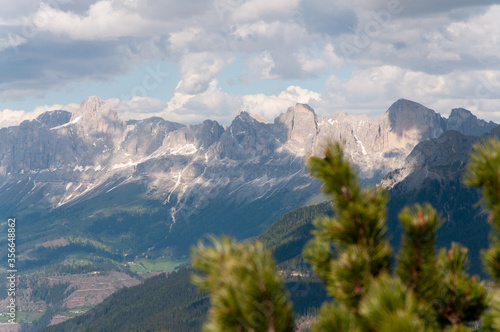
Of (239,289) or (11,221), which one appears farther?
(11,221)

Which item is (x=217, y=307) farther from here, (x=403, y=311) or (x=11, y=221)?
(x=11, y=221)

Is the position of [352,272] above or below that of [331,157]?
below

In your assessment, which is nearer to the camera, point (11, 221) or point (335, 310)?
point (335, 310)

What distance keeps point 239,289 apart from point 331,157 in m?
3.82

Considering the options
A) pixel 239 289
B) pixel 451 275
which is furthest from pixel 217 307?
pixel 451 275

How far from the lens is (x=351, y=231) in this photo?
39.2ft

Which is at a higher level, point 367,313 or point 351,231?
point 351,231

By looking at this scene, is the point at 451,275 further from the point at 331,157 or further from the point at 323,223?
the point at 331,157

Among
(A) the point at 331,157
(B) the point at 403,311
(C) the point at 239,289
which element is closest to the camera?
(B) the point at 403,311

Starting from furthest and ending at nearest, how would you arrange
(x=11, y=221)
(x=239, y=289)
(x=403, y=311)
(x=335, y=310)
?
(x=11, y=221)
(x=335, y=310)
(x=239, y=289)
(x=403, y=311)

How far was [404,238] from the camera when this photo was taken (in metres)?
12.3

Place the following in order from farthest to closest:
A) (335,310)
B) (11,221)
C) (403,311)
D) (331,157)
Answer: (11,221) → (331,157) → (335,310) → (403,311)

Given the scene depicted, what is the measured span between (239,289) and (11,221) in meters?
196

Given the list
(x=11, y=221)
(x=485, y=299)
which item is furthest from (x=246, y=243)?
(x=11, y=221)
